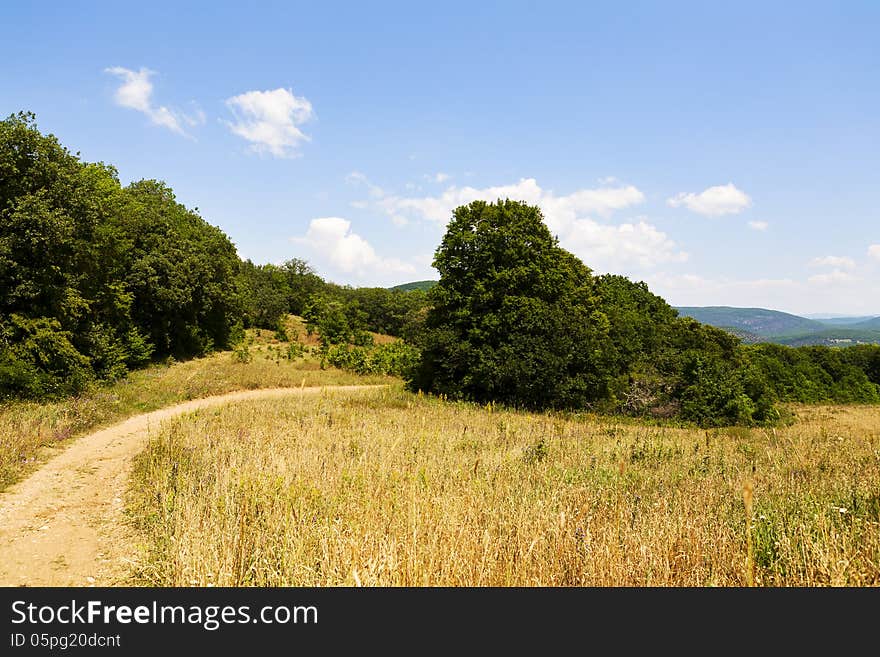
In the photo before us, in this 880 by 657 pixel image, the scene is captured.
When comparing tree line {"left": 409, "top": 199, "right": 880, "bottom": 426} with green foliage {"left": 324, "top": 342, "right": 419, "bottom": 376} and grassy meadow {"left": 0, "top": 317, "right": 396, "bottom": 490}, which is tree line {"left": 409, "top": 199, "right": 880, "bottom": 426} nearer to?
grassy meadow {"left": 0, "top": 317, "right": 396, "bottom": 490}

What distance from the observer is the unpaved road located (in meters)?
5.18

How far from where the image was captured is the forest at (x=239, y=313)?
1648 cm

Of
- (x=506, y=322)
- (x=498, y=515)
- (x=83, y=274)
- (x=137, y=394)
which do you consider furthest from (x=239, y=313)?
(x=498, y=515)

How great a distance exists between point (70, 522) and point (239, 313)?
116 feet

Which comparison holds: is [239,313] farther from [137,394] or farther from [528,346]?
[528,346]

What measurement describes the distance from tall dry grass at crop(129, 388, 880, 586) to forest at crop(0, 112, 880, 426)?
11899mm

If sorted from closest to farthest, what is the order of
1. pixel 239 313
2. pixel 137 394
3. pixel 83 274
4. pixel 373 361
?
pixel 137 394 < pixel 83 274 < pixel 373 361 < pixel 239 313

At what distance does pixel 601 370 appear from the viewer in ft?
75.1

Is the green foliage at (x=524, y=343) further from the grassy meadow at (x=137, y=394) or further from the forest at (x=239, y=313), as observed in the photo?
the grassy meadow at (x=137, y=394)

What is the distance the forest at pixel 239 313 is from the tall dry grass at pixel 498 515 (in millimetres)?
11899

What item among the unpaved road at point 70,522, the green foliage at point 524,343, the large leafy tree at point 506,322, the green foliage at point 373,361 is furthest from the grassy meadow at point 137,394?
the green foliage at point 524,343

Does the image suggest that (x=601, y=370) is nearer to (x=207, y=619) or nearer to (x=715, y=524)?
(x=715, y=524)

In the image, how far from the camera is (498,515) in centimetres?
499

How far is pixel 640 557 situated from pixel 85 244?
23741mm
